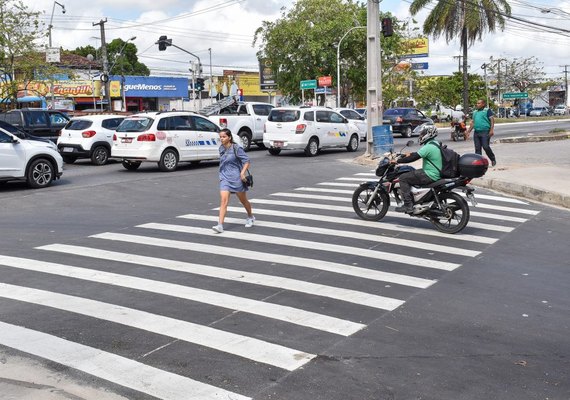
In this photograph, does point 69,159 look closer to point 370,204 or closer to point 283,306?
point 370,204

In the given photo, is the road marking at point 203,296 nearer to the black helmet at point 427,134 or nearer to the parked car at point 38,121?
the black helmet at point 427,134

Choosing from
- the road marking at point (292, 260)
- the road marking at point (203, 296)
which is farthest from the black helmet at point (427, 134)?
the road marking at point (203, 296)

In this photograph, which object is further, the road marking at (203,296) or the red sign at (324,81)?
the red sign at (324,81)

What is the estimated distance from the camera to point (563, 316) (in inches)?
263

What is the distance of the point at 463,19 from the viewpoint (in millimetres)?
44062

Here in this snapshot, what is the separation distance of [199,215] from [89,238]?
2488 millimetres

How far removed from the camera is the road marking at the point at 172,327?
18.2ft

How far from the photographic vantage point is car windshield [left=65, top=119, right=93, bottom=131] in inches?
898

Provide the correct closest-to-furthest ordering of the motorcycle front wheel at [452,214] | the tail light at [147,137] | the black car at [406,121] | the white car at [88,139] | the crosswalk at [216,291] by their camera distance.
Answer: the crosswalk at [216,291], the motorcycle front wheel at [452,214], the tail light at [147,137], the white car at [88,139], the black car at [406,121]

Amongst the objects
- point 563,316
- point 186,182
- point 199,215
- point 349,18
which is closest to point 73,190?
point 186,182

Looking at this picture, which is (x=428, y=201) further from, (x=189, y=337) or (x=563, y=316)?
(x=189, y=337)

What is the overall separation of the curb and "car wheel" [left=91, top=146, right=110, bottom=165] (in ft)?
40.4

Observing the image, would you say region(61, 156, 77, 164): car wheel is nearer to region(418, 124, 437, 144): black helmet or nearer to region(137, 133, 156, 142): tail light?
region(137, 133, 156, 142): tail light

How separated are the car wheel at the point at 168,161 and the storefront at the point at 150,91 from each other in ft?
154
